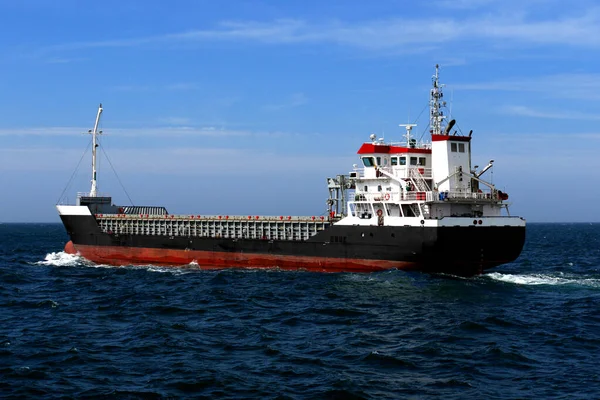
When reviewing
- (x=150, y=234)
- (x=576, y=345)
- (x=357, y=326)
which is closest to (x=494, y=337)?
(x=576, y=345)

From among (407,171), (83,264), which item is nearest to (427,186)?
(407,171)

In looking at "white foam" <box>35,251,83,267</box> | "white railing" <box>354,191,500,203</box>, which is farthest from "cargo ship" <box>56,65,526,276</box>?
"white foam" <box>35,251,83,267</box>

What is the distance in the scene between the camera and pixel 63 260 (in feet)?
184

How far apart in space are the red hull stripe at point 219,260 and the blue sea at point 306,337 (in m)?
1.59

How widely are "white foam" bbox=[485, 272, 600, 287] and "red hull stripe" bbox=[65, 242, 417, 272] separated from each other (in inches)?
226

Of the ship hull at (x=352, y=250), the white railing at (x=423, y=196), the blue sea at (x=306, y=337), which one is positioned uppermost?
the white railing at (x=423, y=196)

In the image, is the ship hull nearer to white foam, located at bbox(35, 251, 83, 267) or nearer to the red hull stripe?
the red hull stripe

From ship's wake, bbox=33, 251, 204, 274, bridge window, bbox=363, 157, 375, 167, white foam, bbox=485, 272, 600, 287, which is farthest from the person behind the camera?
ship's wake, bbox=33, 251, 204, 274

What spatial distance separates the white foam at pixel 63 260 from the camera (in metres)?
53.2

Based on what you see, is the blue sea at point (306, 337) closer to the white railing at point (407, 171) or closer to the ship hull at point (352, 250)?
the ship hull at point (352, 250)

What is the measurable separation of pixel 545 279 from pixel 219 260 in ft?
75.7

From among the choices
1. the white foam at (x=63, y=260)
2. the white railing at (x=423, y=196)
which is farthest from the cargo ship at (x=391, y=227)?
the white foam at (x=63, y=260)

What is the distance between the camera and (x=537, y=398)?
1800 centimetres

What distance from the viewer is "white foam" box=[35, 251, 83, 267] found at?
53225 millimetres
